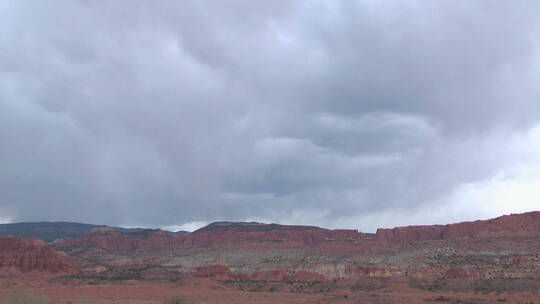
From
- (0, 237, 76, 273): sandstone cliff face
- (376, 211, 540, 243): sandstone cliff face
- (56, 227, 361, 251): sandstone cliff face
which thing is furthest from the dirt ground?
(56, 227, 361, 251): sandstone cliff face

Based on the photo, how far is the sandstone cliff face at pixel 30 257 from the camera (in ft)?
403

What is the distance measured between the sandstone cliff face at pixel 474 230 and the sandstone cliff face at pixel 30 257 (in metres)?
78.9

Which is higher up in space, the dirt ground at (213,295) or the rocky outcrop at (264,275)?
the rocky outcrop at (264,275)

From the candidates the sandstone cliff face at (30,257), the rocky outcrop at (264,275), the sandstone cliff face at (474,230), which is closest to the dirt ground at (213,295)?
the rocky outcrop at (264,275)

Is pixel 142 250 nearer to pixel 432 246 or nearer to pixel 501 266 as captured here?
pixel 432 246

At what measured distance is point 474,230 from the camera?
469 ft

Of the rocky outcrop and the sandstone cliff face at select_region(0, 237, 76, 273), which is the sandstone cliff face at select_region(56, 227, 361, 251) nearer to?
the rocky outcrop

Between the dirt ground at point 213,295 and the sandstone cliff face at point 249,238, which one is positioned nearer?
the dirt ground at point 213,295

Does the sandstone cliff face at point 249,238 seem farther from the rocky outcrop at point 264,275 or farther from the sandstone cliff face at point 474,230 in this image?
the rocky outcrop at point 264,275

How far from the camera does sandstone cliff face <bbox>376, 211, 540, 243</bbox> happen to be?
131000 mm

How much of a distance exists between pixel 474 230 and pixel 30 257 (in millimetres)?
101432

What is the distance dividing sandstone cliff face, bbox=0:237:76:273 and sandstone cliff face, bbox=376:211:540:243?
78861 mm

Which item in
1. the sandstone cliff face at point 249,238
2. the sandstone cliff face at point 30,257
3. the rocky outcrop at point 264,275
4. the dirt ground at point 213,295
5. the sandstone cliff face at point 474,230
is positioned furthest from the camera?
the sandstone cliff face at point 249,238

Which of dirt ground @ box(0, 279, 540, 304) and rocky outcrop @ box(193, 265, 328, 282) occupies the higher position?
rocky outcrop @ box(193, 265, 328, 282)
